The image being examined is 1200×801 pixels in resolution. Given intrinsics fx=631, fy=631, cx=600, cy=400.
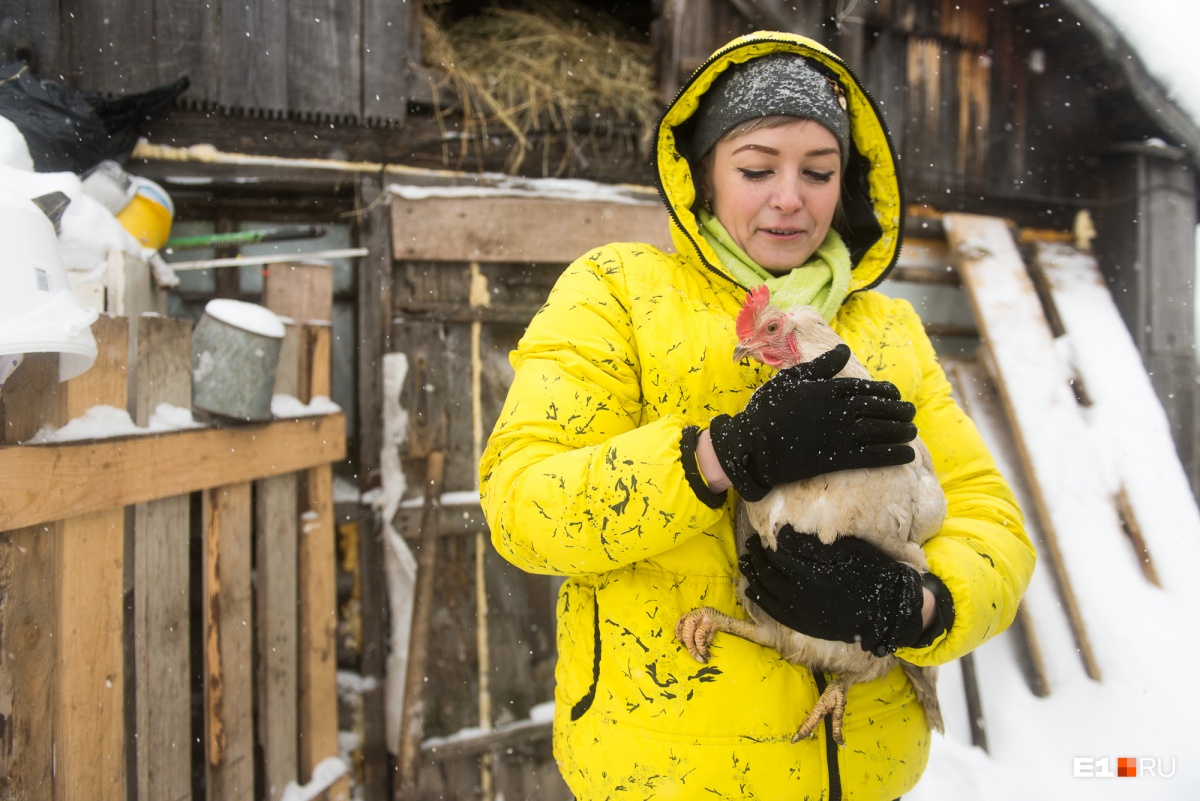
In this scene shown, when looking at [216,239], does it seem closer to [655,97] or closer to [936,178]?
[655,97]

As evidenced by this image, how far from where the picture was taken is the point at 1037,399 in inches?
152

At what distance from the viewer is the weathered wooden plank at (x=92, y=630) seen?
1.61 metres

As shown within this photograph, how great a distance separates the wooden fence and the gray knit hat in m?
1.77

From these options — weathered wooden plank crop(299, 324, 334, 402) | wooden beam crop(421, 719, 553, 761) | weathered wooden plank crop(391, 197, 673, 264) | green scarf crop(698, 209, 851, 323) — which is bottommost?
wooden beam crop(421, 719, 553, 761)

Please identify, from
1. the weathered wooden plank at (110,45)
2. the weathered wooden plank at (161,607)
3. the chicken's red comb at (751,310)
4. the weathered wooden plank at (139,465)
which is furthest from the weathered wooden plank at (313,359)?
the chicken's red comb at (751,310)

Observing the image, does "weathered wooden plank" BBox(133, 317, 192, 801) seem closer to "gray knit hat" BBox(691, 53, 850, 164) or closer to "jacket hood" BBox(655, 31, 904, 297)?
→ "jacket hood" BBox(655, 31, 904, 297)

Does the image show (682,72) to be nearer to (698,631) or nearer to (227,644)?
(698,631)

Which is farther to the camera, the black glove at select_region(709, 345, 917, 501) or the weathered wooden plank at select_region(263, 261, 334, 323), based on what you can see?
the weathered wooden plank at select_region(263, 261, 334, 323)

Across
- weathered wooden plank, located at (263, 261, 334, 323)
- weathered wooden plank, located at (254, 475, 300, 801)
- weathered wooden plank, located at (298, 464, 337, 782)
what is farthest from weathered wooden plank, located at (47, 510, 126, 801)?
weathered wooden plank, located at (263, 261, 334, 323)

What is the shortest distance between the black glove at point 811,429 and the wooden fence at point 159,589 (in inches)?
65.5

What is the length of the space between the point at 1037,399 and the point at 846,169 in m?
2.90

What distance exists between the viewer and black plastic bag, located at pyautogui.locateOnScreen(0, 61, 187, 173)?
2.38 m

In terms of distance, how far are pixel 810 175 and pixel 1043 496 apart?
3.13 meters

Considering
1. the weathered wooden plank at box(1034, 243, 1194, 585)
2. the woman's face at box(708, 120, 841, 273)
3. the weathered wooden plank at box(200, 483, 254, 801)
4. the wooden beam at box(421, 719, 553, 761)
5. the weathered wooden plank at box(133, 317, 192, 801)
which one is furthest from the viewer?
the weathered wooden plank at box(1034, 243, 1194, 585)
